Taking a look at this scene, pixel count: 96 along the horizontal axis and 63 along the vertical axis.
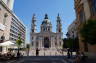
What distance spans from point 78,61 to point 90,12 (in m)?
9.52

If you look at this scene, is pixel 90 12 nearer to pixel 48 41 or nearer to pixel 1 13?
pixel 1 13

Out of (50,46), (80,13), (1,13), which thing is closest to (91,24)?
(80,13)

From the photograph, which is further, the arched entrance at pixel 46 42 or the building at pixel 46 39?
the arched entrance at pixel 46 42

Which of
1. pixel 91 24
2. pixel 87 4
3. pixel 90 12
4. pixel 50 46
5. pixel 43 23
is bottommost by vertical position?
pixel 50 46

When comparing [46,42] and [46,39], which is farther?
[46,39]

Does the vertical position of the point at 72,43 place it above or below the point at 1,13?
below

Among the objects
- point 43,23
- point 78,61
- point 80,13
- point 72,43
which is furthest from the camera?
point 43,23

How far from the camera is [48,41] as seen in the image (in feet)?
279

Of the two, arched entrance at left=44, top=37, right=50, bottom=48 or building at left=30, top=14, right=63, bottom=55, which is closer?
building at left=30, top=14, right=63, bottom=55

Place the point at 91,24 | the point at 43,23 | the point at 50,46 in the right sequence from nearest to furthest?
the point at 91,24 < the point at 50,46 < the point at 43,23

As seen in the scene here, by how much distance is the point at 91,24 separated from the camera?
9648 millimetres

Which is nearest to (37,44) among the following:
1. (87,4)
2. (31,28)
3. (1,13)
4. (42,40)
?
A: (42,40)

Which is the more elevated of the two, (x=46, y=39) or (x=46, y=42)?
(x=46, y=39)

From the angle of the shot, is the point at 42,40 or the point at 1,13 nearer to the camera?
the point at 1,13
